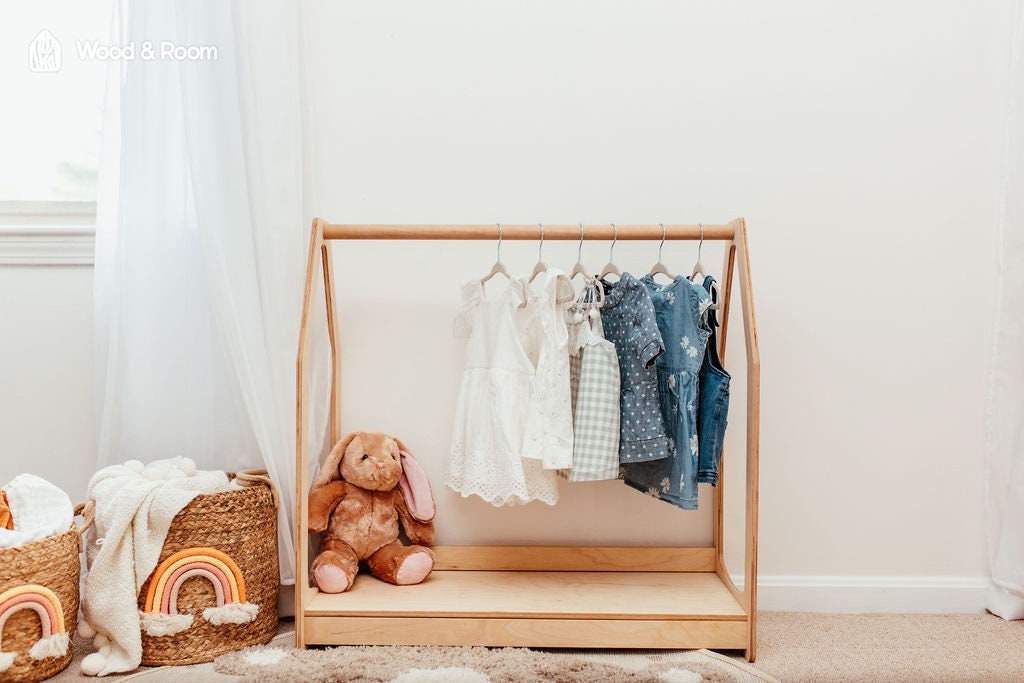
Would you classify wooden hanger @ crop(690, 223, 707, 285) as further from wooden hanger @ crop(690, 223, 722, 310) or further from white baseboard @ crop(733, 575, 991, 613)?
white baseboard @ crop(733, 575, 991, 613)

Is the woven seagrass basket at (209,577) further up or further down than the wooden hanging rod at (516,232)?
further down

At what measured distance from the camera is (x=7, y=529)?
160cm

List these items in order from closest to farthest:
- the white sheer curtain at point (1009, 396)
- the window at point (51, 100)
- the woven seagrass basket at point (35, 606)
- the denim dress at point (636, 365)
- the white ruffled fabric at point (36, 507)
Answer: the woven seagrass basket at point (35, 606) → the white ruffled fabric at point (36, 507) → the denim dress at point (636, 365) → the white sheer curtain at point (1009, 396) → the window at point (51, 100)

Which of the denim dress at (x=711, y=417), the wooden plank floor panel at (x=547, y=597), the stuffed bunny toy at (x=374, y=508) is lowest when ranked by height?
the wooden plank floor panel at (x=547, y=597)

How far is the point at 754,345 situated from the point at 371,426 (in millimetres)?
1013

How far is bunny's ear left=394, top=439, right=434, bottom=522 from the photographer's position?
1.92 meters

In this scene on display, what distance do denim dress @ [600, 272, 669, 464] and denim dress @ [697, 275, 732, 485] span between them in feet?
0.34

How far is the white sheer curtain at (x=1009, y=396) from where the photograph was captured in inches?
77.0

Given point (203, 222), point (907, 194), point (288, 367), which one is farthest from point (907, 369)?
point (203, 222)

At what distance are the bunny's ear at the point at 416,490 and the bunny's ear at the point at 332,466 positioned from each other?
0.43 ft

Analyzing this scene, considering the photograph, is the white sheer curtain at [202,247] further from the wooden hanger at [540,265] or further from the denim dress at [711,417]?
the denim dress at [711,417]

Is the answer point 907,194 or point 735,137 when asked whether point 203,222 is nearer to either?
point 735,137

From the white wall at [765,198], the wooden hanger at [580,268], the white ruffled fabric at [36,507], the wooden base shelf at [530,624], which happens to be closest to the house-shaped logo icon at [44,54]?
the white wall at [765,198]

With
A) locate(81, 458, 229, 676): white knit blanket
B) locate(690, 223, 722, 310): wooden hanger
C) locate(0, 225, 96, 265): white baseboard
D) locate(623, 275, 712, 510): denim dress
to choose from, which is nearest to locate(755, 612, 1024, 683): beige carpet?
locate(623, 275, 712, 510): denim dress
